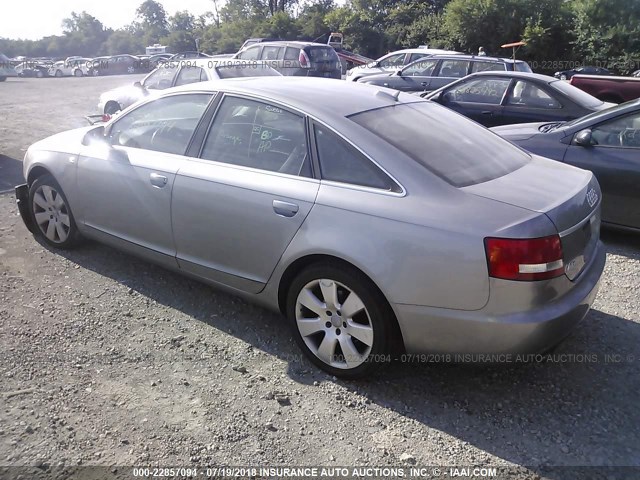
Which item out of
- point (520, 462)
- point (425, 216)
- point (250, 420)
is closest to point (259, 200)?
point (425, 216)

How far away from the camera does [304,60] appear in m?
14.0

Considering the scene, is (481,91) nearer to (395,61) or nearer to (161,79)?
(161,79)

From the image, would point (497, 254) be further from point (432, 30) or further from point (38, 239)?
point (432, 30)

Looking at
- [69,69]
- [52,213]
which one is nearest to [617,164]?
[52,213]

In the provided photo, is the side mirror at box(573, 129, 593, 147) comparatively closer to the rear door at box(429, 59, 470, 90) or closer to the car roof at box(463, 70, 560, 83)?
the car roof at box(463, 70, 560, 83)

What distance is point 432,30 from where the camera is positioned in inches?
1264

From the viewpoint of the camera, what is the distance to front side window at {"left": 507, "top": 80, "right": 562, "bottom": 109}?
786 centimetres

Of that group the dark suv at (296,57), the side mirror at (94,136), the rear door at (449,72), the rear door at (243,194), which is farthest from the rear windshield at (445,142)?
the dark suv at (296,57)

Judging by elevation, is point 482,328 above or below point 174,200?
below

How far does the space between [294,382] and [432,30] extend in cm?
3209

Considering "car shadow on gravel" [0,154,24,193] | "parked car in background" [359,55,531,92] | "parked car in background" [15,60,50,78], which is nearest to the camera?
"car shadow on gravel" [0,154,24,193]

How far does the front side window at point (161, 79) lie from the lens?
9.79 metres

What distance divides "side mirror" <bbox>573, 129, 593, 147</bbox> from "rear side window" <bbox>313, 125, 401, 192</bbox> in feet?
10.1

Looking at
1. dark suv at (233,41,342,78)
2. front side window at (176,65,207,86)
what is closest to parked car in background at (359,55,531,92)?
dark suv at (233,41,342,78)
